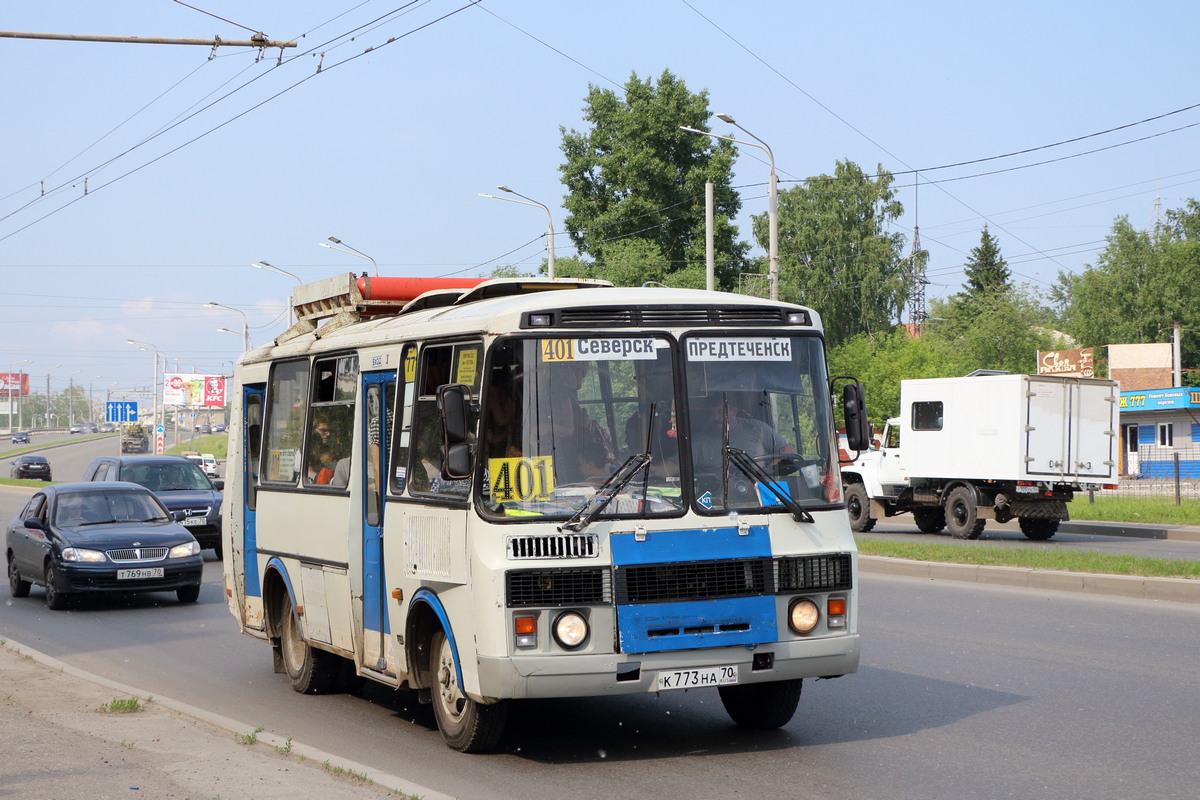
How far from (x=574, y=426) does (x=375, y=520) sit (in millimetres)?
2046

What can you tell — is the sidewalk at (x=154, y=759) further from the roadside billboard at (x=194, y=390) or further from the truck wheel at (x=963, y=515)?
the roadside billboard at (x=194, y=390)

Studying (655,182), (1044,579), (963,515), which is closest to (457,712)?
(1044,579)

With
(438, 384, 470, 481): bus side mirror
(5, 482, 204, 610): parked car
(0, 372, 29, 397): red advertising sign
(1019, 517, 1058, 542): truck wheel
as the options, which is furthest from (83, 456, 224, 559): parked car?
(0, 372, 29, 397): red advertising sign

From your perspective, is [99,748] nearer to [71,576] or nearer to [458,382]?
[458,382]

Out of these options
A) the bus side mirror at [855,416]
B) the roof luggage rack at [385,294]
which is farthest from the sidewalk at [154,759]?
the bus side mirror at [855,416]

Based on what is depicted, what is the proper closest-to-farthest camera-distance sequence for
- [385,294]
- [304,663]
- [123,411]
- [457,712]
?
[457,712] < [304,663] < [385,294] < [123,411]

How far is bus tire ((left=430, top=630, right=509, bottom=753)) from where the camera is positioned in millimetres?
7465

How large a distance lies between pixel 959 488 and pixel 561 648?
19.9 meters

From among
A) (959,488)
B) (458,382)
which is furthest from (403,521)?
(959,488)

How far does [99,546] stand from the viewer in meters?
16.1

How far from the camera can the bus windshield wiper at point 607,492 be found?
700 centimetres

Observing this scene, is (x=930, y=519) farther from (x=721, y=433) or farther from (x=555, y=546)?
(x=555, y=546)

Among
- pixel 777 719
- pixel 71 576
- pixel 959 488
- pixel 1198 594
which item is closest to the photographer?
pixel 777 719

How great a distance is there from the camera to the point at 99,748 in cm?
732
